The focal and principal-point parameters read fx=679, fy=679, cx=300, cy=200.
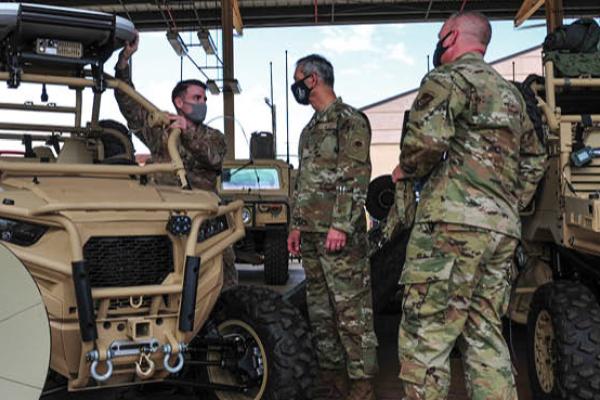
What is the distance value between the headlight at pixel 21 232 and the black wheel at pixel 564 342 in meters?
2.03

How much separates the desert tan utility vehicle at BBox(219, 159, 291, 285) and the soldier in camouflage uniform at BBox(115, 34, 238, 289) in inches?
141

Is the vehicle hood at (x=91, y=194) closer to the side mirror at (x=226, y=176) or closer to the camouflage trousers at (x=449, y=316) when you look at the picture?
the camouflage trousers at (x=449, y=316)

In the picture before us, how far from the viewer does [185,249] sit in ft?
8.12

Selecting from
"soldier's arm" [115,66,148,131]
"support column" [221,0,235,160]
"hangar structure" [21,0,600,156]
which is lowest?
"soldier's arm" [115,66,148,131]

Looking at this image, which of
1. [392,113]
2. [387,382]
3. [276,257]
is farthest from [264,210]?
[392,113]

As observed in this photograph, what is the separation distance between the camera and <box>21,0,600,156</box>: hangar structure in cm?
1438

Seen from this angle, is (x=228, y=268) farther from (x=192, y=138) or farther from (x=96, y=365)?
(x=96, y=365)

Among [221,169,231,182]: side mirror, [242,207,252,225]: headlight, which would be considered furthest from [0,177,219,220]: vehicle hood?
[221,169,231,182]: side mirror

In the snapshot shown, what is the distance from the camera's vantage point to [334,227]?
3.08 meters

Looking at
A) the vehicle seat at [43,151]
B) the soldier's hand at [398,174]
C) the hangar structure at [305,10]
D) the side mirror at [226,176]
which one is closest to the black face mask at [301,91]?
the soldier's hand at [398,174]

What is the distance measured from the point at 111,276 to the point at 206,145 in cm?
136

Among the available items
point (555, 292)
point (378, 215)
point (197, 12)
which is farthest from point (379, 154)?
point (555, 292)

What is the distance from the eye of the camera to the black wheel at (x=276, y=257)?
26.0 feet

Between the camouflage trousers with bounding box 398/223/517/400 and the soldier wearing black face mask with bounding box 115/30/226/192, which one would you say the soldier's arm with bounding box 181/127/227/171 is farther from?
the camouflage trousers with bounding box 398/223/517/400
